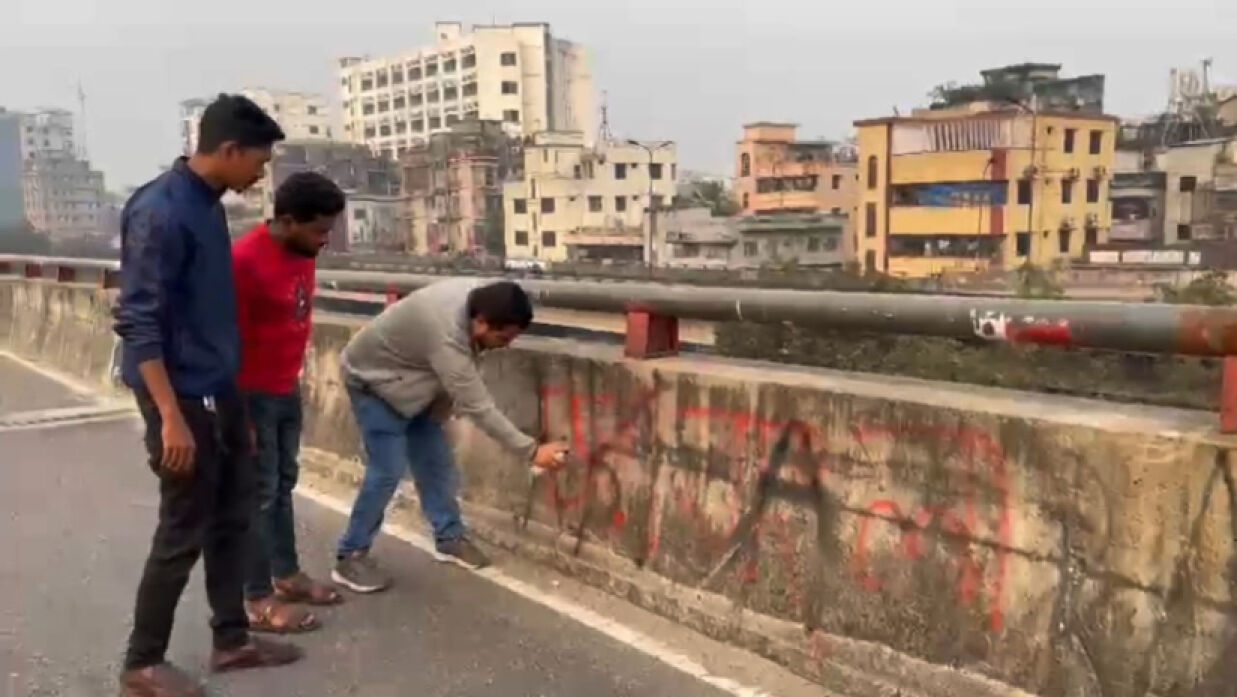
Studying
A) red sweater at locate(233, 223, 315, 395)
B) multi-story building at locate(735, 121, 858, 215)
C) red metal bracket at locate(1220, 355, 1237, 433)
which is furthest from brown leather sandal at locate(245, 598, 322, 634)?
multi-story building at locate(735, 121, 858, 215)

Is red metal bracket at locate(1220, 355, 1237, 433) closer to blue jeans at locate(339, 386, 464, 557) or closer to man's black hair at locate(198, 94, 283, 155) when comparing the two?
man's black hair at locate(198, 94, 283, 155)

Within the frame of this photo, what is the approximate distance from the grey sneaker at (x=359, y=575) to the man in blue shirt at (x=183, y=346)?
1060mm

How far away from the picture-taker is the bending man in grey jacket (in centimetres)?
447

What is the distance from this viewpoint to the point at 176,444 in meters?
3.62

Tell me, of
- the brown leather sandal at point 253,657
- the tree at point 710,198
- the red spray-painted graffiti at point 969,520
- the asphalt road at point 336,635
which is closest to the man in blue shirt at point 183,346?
the brown leather sandal at point 253,657

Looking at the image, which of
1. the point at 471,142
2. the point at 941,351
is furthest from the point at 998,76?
the point at 941,351

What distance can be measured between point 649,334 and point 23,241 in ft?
56.8

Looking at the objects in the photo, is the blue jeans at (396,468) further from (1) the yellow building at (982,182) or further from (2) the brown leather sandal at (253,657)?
(1) the yellow building at (982,182)

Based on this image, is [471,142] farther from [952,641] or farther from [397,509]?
[952,641]

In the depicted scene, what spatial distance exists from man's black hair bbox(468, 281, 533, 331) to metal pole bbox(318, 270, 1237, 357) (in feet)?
2.12

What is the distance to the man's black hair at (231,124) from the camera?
12.2ft

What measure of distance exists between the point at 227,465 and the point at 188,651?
798 millimetres

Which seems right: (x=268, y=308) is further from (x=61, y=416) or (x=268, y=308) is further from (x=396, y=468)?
(x=61, y=416)

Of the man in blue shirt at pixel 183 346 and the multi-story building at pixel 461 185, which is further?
the multi-story building at pixel 461 185
